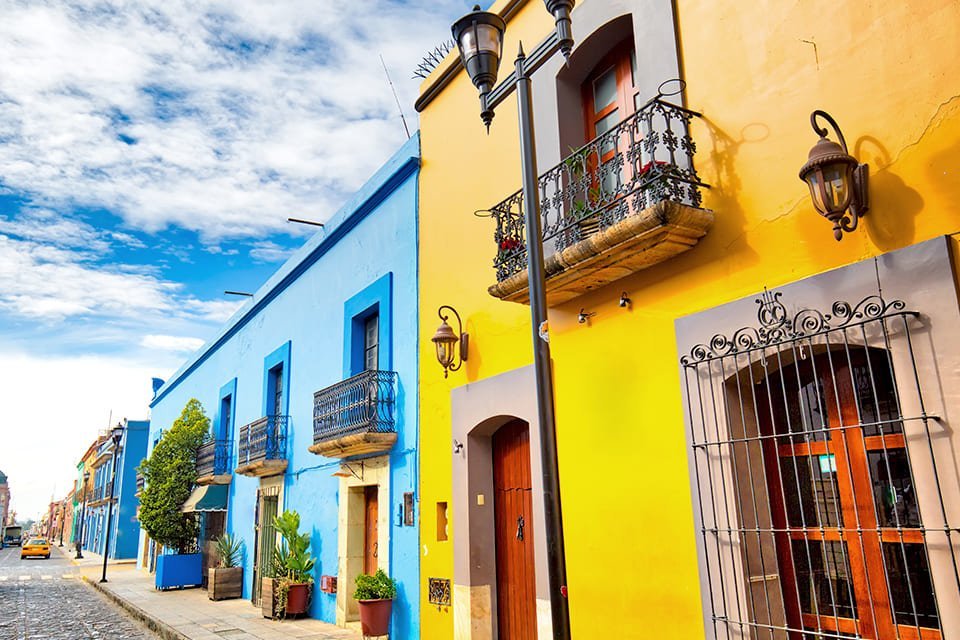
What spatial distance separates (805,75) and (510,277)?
8.53 ft

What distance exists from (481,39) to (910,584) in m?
3.74

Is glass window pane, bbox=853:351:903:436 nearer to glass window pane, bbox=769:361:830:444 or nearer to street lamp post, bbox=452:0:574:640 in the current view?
glass window pane, bbox=769:361:830:444

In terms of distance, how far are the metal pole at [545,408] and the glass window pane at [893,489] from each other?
5.56 feet

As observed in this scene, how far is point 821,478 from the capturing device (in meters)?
4.36

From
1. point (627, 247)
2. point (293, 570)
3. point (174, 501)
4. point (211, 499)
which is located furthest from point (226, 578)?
point (627, 247)

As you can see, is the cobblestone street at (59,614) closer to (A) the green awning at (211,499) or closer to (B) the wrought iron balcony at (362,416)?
(A) the green awning at (211,499)

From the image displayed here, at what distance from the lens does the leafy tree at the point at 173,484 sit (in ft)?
55.8

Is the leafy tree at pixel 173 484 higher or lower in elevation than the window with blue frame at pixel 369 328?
lower

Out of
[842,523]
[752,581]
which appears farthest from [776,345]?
[752,581]

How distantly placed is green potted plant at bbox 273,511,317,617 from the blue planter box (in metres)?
6.51

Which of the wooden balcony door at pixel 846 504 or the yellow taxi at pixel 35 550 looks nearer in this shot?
the wooden balcony door at pixel 846 504

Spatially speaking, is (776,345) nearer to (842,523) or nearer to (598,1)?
(842,523)

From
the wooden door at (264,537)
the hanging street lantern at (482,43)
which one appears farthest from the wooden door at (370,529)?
the hanging street lantern at (482,43)

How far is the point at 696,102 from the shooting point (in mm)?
5277
